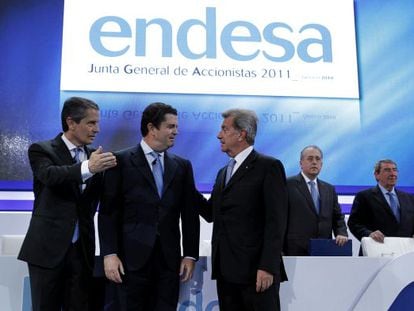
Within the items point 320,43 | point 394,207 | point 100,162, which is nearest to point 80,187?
point 100,162

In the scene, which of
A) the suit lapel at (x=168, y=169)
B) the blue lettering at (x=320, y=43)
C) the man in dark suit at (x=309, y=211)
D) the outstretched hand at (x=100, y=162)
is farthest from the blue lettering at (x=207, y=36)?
the outstretched hand at (x=100, y=162)

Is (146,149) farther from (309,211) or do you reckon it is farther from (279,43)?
(279,43)

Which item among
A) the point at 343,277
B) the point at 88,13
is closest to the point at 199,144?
the point at 88,13

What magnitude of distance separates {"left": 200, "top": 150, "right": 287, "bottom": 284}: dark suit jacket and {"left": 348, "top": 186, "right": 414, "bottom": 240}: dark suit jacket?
1.96m

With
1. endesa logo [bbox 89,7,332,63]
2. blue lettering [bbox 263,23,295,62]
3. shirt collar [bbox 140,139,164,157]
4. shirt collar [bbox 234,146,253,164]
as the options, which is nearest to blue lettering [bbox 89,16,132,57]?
endesa logo [bbox 89,7,332,63]

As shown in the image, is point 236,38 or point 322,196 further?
point 236,38

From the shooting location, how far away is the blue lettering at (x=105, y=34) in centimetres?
504

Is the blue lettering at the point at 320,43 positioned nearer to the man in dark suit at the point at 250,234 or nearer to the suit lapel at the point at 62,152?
the man in dark suit at the point at 250,234

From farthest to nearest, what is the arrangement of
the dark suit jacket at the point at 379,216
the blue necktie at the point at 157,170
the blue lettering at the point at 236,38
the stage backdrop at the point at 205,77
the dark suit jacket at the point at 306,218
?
the blue lettering at the point at 236,38 → the stage backdrop at the point at 205,77 → the dark suit jacket at the point at 379,216 → the dark suit jacket at the point at 306,218 → the blue necktie at the point at 157,170

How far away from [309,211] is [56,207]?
216 cm

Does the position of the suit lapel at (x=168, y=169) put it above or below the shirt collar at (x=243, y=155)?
below

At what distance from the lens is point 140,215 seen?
234 centimetres

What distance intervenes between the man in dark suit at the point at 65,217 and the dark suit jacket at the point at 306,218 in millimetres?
1833

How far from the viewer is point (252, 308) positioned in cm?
233
